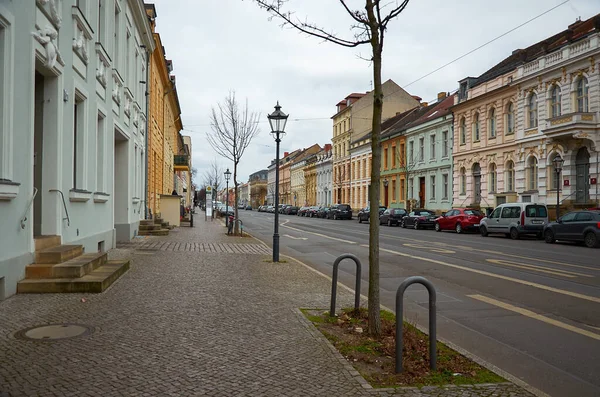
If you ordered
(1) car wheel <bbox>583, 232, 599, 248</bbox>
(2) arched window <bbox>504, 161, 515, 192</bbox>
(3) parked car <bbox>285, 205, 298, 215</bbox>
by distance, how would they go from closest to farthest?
(1) car wheel <bbox>583, 232, 599, 248</bbox>
(2) arched window <bbox>504, 161, 515, 192</bbox>
(3) parked car <bbox>285, 205, 298, 215</bbox>

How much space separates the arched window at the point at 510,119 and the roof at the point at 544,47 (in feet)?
8.59

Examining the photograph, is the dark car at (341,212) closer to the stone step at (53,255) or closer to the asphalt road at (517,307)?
the asphalt road at (517,307)

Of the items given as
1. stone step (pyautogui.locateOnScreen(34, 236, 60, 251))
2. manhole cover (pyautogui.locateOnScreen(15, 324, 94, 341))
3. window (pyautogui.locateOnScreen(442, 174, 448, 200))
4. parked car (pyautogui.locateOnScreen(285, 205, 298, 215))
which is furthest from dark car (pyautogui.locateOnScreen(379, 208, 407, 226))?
parked car (pyautogui.locateOnScreen(285, 205, 298, 215))

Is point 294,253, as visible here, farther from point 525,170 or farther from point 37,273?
point 525,170

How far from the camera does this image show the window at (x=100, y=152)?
1320cm

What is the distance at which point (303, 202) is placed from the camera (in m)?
102

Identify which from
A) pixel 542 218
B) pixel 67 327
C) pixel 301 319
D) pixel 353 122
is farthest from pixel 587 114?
pixel 353 122

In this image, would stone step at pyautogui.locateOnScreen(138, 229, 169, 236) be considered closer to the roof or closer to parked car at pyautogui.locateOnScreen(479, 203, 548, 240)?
parked car at pyautogui.locateOnScreen(479, 203, 548, 240)

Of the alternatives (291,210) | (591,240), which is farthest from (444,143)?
(291,210)

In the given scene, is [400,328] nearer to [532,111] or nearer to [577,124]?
[577,124]

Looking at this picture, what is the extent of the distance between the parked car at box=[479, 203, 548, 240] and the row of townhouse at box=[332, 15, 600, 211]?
3.24 metres

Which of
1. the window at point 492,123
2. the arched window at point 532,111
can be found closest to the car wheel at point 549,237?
the arched window at point 532,111

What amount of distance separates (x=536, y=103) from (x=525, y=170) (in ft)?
14.1

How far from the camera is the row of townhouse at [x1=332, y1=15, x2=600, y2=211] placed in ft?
93.2
